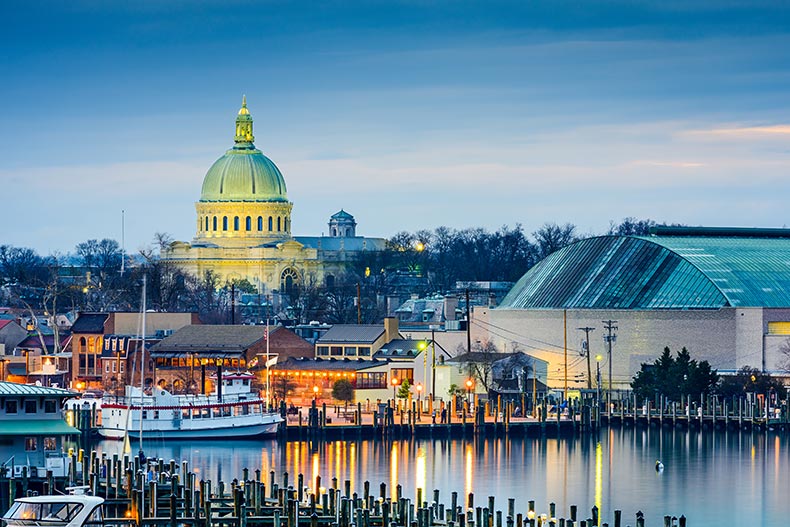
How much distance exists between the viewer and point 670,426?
317 feet

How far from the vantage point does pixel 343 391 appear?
103438 millimetres

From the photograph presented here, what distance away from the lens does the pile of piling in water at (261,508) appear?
54188 millimetres

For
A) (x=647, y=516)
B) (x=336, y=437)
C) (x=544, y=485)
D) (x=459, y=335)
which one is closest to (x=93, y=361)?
(x=459, y=335)

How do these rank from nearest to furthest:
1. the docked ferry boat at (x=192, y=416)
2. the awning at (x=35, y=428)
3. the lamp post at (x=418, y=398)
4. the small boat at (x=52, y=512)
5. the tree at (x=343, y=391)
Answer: the small boat at (x=52, y=512)
the awning at (x=35, y=428)
the docked ferry boat at (x=192, y=416)
the lamp post at (x=418, y=398)
the tree at (x=343, y=391)

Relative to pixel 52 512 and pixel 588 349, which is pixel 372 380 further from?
pixel 52 512

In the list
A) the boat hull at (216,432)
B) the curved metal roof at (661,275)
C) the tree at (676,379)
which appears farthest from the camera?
the curved metal roof at (661,275)

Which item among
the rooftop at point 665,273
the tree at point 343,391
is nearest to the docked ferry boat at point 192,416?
the tree at point 343,391

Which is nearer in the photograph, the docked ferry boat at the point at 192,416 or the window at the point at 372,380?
the docked ferry boat at the point at 192,416

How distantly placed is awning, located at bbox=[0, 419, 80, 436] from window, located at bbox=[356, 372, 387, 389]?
3914 centimetres

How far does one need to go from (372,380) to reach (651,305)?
63.2ft

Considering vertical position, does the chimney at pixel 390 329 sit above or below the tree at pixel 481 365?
above

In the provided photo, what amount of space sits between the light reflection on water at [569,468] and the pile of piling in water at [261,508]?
16.8ft

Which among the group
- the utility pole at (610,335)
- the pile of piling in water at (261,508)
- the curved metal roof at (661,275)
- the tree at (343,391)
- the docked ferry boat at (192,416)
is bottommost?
the pile of piling in water at (261,508)

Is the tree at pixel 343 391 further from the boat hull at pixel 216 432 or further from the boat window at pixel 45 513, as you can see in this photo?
the boat window at pixel 45 513
